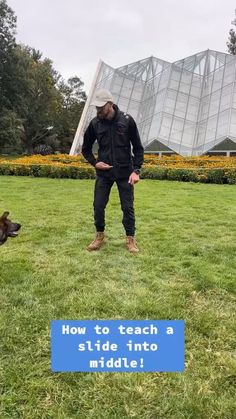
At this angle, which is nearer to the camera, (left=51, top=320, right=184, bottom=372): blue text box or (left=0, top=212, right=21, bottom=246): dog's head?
(left=51, top=320, right=184, bottom=372): blue text box

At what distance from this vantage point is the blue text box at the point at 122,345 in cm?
194

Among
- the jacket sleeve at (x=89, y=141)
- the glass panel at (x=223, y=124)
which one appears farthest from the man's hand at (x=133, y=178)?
Result: the glass panel at (x=223, y=124)

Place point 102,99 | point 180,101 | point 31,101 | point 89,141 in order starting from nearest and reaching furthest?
point 102,99 < point 89,141 < point 180,101 < point 31,101

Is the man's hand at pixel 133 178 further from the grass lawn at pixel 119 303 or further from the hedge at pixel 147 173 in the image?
the hedge at pixel 147 173

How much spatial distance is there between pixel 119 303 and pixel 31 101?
4569 centimetres

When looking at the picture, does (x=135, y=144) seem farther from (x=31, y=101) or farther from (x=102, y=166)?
(x=31, y=101)

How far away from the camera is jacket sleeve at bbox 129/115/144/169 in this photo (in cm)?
483

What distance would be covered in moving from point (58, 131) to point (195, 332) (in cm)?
4945

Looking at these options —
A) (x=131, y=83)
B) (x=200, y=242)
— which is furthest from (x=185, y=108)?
(x=200, y=242)

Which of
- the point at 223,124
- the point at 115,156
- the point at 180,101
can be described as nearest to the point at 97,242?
the point at 115,156

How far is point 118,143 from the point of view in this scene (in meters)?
4.85

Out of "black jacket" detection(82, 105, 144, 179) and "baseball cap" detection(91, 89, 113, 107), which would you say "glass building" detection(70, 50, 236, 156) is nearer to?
"black jacket" detection(82, 105, 144, 179)

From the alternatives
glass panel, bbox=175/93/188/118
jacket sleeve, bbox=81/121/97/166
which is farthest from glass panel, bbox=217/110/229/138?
jacket sleeve, bbox=81/121/97/166

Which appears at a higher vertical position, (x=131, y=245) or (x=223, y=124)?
(x=223, y=124)
